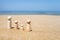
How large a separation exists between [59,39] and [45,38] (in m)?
0.29

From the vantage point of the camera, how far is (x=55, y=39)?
8.78ft

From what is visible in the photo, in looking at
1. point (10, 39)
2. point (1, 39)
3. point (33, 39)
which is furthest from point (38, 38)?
point (1, 39)

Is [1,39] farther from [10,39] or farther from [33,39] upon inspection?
[33,39]

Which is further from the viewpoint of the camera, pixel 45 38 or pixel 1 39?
pixel 45 38

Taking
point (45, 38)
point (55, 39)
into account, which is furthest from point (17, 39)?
point (55, 39)

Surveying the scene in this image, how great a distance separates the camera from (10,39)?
101 inches

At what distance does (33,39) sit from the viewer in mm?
2637

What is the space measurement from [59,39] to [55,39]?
0.29 ft

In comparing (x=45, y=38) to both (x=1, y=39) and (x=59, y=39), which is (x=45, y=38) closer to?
(x=59, y=39)

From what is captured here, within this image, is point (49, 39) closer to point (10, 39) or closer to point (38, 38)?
point (38, 38)

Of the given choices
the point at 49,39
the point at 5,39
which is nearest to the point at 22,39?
the point at 5,39

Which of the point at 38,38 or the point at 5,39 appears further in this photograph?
the point at 38,38

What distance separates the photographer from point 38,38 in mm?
2717

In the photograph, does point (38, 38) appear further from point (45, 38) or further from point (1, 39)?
point (1, 39)
